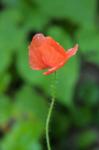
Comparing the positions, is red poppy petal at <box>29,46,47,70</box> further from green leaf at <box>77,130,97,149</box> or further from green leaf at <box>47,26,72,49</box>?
green leaf at <box>77,130,97,149</box>

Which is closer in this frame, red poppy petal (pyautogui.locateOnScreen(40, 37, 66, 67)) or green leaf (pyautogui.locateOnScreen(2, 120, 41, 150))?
red poppy petal (pyautogui.locateOnScreen(40, 37, 66, 67))

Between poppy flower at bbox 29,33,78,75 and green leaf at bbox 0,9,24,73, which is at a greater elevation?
poppy flower at bbox 29,33,78,75

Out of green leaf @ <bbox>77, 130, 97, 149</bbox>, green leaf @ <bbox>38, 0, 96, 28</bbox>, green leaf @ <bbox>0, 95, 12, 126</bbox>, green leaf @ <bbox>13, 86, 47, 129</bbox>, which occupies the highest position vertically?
green leaf @ <bbox>38, 0, 96, 28</bbox>

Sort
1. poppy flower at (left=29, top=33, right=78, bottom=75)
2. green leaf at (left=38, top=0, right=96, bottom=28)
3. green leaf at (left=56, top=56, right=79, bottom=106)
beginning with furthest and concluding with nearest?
green leaf at (left=38, top=0, right=96, bottom=28)
green leaf at (left=56, top=56, right=79, bottom=106)
poppy flower at (left=29, top=33, right=78, bottom=75)

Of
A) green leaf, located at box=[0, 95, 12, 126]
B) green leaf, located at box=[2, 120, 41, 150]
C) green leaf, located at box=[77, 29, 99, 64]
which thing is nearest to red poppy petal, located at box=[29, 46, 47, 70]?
green leaf, located at box=[2, 120, 41, 150]

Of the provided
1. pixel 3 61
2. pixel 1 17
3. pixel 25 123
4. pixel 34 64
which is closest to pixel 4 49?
pixel 3 61

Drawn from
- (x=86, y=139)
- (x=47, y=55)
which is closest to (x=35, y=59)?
(x=47, y=55)

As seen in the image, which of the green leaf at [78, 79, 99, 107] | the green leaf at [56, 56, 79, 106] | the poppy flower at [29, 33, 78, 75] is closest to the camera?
the poppy flower at [29, 33, 78, 75]

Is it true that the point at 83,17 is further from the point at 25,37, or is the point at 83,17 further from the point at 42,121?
the point at 42,121
